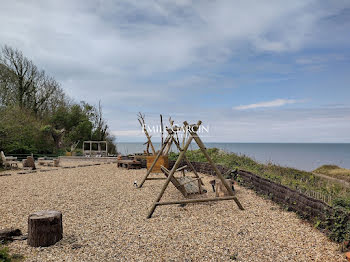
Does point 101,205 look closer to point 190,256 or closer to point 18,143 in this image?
point 190,256

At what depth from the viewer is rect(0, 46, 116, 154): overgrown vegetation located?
72.2ft

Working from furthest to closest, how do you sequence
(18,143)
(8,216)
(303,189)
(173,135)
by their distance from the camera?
(18,143) → (173,135) → (303,189) → (8,216)

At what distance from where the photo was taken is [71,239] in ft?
15.1

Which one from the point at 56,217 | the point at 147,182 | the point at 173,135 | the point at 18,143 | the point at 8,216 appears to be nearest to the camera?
the point at 56,217

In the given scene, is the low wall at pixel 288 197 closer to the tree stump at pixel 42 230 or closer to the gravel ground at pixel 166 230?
the gravel ground at pixel 166 230

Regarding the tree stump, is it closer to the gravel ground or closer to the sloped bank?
the gravel ground

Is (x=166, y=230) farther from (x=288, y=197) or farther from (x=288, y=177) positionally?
(x=288, y=177)

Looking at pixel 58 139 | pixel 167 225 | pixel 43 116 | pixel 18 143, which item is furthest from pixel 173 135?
pixel 43 116

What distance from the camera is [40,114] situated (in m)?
28.1

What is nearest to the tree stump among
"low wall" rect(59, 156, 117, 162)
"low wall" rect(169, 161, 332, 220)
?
"low wall" rect(169, 161, 332, 220)

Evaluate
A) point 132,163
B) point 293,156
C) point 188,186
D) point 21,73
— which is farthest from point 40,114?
point 293,156

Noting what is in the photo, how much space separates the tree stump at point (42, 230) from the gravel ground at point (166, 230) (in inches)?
4.6

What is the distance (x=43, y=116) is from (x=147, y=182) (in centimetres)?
2246

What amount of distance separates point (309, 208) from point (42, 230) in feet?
17.0
